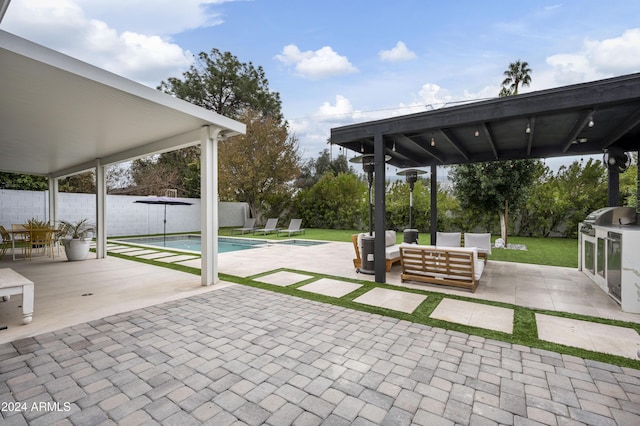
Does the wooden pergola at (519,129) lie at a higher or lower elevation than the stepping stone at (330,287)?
higher

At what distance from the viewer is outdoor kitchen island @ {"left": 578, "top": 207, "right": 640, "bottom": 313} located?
3.91 metres

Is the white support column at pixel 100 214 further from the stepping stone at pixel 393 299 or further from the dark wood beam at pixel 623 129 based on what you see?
the dark wood beam at pixel 623 129

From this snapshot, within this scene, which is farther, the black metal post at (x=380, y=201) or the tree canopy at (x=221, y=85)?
the tree canopy at (x=221, y=85)

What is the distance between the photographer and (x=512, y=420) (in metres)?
1.93

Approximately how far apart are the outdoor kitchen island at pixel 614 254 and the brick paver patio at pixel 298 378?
→ 2045mm

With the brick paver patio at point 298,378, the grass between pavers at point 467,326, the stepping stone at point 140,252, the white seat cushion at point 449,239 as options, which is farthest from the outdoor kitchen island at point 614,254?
the stepping stone at point 140,252

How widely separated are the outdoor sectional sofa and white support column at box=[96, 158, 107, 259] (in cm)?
829

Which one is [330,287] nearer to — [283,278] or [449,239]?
[283,278]

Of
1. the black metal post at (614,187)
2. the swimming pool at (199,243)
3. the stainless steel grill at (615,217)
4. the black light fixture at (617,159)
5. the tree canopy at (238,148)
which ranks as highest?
the tree canopy at (238,148)

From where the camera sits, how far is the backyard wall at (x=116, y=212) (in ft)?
38.1

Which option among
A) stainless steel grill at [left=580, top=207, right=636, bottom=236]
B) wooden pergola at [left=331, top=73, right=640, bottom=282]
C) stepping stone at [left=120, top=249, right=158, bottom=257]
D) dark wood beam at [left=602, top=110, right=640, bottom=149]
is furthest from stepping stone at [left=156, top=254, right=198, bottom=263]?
dark wood beam at [left=602, top=110, right=640, bottom=149]

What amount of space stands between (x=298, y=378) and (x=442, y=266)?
3.63 metres

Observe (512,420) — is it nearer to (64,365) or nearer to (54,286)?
(64,365)

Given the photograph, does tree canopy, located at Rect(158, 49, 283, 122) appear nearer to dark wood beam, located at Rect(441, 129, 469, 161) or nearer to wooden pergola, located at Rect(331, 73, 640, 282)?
dark wood beam, located at Rect(441, 129, 469, 161)
